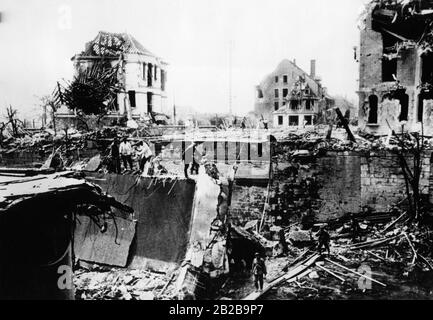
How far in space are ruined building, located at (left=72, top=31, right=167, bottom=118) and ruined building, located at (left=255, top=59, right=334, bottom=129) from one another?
2316mm

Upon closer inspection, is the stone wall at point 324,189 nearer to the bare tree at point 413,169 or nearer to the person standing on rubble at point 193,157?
the bare tree at point 413,169

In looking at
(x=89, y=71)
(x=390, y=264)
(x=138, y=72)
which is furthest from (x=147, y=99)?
(x=390, y=264)

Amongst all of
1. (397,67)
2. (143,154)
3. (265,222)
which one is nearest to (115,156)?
(143,154)

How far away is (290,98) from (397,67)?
3.62 m

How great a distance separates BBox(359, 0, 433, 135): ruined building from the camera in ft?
23.4

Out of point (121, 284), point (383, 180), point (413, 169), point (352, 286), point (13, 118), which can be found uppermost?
point (13, 118)

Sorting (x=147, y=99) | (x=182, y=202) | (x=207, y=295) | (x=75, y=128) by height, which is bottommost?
(x=207, y=295)

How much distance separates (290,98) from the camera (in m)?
11.1

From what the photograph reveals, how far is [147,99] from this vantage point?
8.78 m

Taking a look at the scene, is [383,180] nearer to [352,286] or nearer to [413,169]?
[413,169]

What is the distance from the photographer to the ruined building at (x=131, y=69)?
24.7 feet
